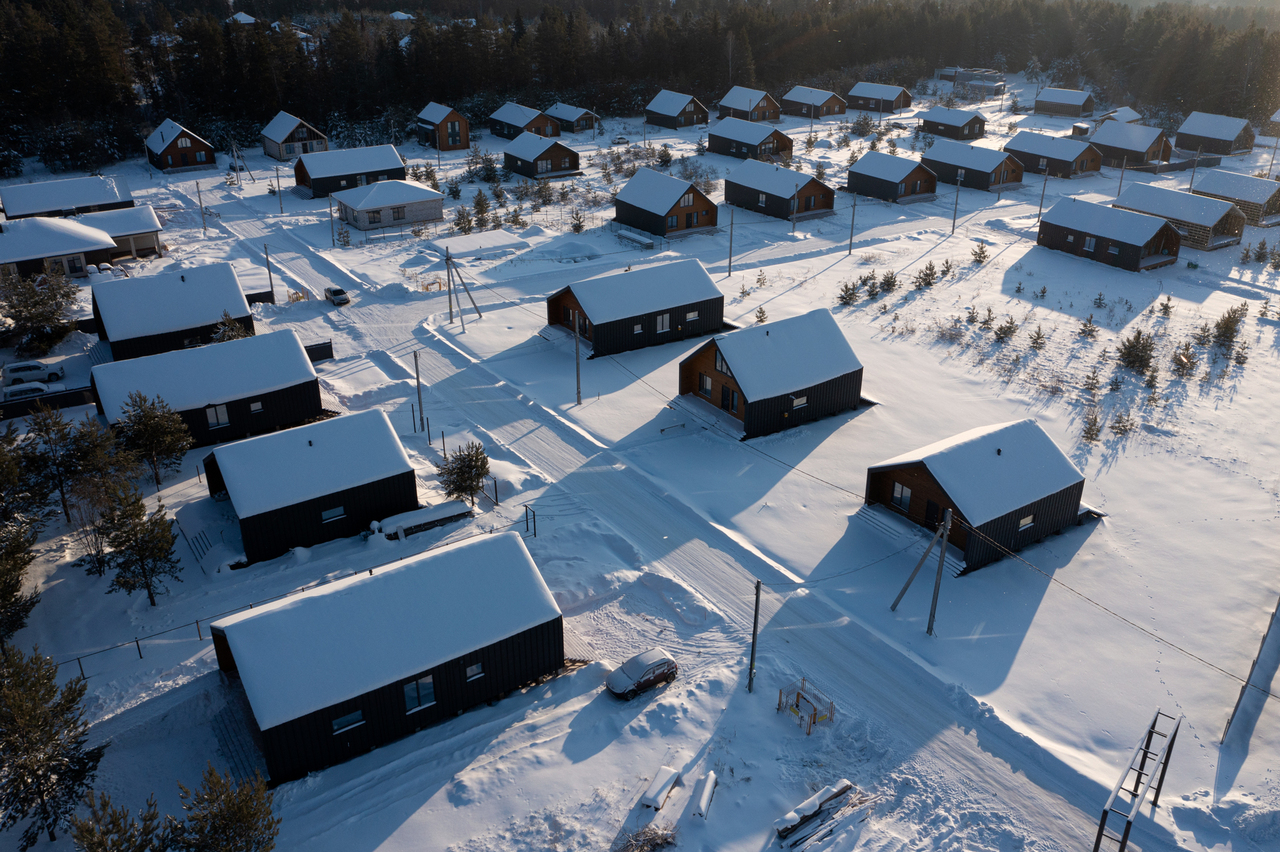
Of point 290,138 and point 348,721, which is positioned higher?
point 290,138

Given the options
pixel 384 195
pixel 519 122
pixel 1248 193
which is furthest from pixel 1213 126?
pixel 384 195

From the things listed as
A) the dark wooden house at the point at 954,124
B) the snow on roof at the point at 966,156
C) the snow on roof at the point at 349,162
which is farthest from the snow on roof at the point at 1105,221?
the snow on roof at the point at 349,162

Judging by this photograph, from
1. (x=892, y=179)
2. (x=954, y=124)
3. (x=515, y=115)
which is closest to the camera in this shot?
(x=892, y=179)

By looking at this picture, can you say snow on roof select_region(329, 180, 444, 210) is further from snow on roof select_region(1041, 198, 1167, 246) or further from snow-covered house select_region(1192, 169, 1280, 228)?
snow-covered house select_region(1192, 169, 1280, 228)

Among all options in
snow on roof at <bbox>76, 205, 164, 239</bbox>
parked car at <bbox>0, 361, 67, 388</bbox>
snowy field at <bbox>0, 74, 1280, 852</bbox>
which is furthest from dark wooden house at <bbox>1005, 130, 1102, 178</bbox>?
parked car at <bbox>0, 361, 67, 388</bbox>

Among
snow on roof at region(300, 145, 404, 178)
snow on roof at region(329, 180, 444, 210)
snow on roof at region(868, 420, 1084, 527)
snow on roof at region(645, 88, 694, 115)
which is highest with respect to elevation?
snow on roof at region(645, 88, 694, 115)

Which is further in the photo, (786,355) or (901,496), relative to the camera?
(786,355)

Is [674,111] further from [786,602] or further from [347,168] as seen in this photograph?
[786,602]
